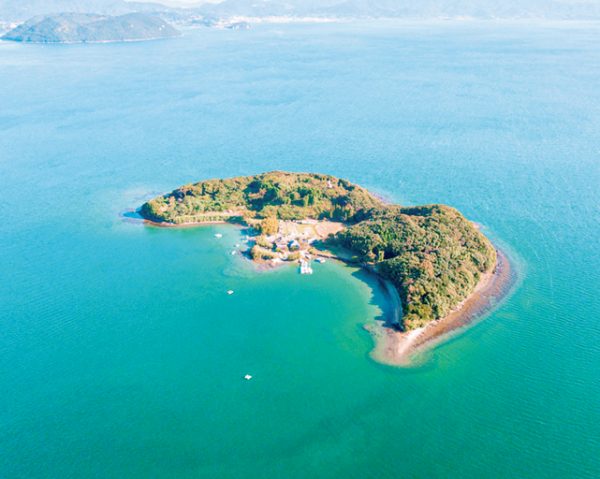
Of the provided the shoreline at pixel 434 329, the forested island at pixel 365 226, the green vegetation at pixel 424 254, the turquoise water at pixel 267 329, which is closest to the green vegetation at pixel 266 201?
the forested island at pixel 365 226

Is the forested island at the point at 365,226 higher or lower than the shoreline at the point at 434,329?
higher

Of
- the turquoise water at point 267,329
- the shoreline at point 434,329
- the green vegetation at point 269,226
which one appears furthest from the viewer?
the green vegetation at point 269,226

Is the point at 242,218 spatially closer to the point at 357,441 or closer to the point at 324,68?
the point at 357,441

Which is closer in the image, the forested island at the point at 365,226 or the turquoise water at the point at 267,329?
the turquoise water at the point at 267,329

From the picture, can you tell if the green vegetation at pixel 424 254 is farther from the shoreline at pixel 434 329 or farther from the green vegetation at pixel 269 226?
the green vegetation at pixel 269 226

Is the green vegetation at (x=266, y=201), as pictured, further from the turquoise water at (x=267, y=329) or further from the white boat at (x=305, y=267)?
the white boat at (x=305, y=267)

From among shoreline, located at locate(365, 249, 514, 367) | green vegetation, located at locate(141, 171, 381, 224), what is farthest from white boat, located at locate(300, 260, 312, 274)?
green vegetation, located at locate(141, 171, 381, 224)

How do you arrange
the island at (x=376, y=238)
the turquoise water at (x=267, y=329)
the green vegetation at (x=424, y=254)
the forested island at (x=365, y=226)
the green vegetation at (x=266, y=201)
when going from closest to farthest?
1. the turquoise water at (x=267, y=329)
2. the island at (x=376, y=238)
3. the green vegetation at (x=424, y=254)
4. the forested island at (x=365, y=226)
5. the green vegetation at (x=266, y=201)
